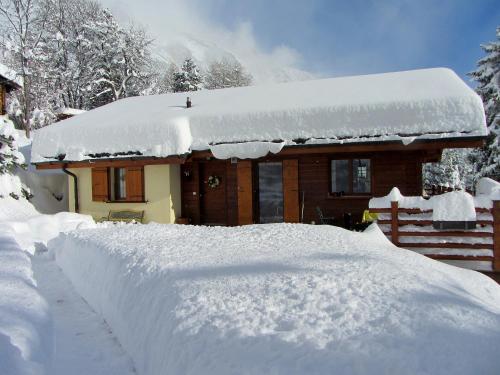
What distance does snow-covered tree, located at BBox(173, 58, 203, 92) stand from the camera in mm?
30812

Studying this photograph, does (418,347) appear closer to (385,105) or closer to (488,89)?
(385,105)

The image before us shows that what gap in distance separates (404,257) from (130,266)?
3615 millimetres

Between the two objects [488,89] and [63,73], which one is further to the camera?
[63,73]

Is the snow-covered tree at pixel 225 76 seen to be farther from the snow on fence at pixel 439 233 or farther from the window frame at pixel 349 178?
the snow on fence at pixel 439 233

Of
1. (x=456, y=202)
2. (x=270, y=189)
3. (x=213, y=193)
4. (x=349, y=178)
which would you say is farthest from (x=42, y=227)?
(x=456, y=202)

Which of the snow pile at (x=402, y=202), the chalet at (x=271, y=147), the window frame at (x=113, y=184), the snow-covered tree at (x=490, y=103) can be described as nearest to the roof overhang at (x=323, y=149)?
the chalet at (x=271, y=147)

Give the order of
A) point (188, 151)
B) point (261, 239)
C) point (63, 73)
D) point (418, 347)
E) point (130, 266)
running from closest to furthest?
point (418, 347)
point (130, 266)
point (261, 239)
point (188, 151)
point (63, 73)

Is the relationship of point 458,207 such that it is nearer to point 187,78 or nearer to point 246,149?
point 246,149

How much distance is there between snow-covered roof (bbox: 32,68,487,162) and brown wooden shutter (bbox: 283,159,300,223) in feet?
3.01

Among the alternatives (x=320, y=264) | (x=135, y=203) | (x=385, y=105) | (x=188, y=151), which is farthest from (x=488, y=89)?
(x=320, y=264)

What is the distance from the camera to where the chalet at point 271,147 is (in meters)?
9.70

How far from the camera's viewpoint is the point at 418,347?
A: 8.37ft

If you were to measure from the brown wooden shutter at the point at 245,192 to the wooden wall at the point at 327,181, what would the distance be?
331 mm

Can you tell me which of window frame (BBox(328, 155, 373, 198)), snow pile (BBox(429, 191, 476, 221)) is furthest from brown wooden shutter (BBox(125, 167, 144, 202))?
snow pile (BBox(429, 191, 476, 221))
